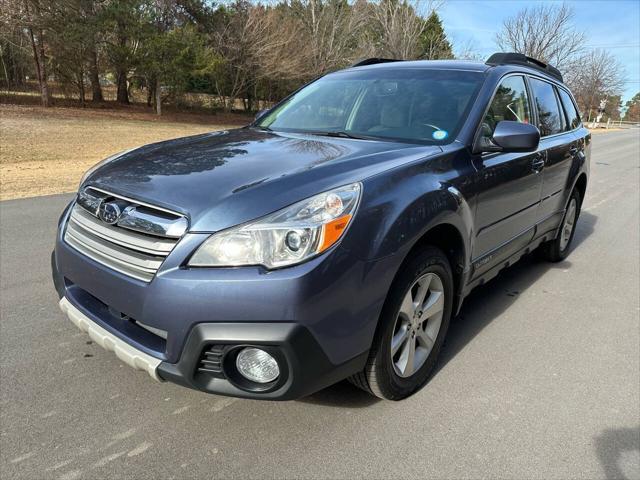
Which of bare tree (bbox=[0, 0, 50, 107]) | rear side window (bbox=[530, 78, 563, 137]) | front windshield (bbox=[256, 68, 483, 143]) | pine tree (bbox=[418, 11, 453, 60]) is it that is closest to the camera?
front windshield (bbox=[256, 68, 483, 143])

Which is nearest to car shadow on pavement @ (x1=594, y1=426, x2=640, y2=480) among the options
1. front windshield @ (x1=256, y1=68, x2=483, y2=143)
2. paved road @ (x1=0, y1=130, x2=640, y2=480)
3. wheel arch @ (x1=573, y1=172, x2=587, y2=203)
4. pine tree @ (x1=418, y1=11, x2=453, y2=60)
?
paved road @ (x1=0, y1=130, x2=640, y2=480)

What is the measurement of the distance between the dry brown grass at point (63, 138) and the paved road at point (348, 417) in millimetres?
6143

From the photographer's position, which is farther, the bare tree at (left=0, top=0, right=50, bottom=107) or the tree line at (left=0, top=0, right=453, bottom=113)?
the tree line at (left=0, top=0, right=453, bottom=113)

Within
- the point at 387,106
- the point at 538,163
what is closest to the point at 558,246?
the point at 538,163

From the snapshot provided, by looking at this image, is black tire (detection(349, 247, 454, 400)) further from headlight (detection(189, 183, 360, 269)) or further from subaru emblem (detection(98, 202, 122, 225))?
subaru emblem (detection(98, 202, 122, 225))

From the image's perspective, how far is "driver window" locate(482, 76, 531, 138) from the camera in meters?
3.31

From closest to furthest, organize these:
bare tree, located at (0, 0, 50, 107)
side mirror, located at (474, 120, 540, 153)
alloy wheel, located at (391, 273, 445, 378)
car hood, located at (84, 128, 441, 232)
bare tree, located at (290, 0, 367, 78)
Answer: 1. car hood, located at (84, 128, 441, 232)
2. alloy wheel, located at (391, 273, 445, 378)
3. side mirror, located at (474, 120, 540, 153)
4. bare tree, located at (0, 0, 50, 107)
5. bare tree, located at (290, 0, 367, 78)

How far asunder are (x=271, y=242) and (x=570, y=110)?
450cm

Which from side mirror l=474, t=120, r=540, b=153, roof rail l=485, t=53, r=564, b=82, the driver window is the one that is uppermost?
roof rail l=485, t=53, r=564, b=82

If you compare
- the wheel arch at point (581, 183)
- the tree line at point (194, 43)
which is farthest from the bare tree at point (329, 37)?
the wheel arch at point (581, 183)

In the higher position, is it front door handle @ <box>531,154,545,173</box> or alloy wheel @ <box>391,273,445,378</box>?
front door handle @ <box>531,154,545,173</box>

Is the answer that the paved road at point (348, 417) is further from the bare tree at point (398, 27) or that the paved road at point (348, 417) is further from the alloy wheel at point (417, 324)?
the bare tree at point (398, 27)

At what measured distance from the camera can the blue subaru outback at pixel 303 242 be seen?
2.03m

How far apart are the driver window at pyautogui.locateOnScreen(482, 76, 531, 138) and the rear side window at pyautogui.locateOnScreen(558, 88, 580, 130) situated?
1.33 metres
